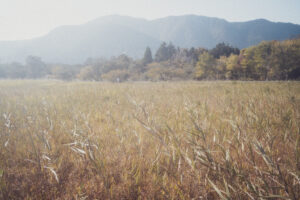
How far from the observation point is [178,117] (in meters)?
2.52

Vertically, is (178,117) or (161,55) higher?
(161,55)

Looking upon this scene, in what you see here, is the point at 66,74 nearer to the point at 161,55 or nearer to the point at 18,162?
the point at 161,55

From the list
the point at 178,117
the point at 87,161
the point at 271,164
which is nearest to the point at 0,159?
the point at 87,161

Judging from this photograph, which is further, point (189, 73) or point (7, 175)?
point (189, 73)

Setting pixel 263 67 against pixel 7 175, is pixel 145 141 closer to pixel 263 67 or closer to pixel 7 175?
pixel 7 175

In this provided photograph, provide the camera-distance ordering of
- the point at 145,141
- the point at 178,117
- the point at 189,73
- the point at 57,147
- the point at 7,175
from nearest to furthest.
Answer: the point at 7,175 < the point at 57,147 < the point at 145,141 < the point at 178,117 < the point at 189,73

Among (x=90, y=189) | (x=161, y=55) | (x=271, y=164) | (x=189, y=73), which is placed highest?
(x=161, y=55)

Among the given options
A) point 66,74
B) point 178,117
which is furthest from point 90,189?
point 66,74

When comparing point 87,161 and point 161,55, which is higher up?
point 161,55

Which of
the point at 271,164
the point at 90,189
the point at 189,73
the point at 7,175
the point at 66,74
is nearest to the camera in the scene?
the point at 271,164

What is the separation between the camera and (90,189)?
1021 mm

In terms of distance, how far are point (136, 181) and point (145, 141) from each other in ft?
2.33

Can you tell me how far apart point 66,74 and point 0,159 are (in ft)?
258

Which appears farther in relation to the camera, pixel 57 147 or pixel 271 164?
pixel 57 147
